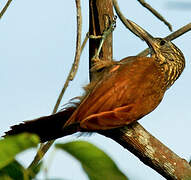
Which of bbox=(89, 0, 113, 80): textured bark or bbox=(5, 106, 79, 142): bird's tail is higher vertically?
bbox=(89, 0, 113, 80): textured bark

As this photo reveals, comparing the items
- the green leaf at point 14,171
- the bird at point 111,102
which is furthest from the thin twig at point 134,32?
the green leaf at point 14,171

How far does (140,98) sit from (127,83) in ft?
0.52

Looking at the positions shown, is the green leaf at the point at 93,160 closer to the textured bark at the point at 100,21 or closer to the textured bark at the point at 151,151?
the textured bark at the point at 151,151

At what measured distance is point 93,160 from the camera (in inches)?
47.4

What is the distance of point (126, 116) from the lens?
138 inches

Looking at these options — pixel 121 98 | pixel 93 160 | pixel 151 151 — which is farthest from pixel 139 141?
pixel 93 160

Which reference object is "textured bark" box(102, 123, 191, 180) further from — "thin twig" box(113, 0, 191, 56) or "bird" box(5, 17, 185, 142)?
"thin twig" box(113, 0, 191, 56)

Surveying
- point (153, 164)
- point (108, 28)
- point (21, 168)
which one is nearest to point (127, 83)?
point (108, 28)

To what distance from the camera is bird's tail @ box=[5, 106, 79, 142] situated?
3.40 m

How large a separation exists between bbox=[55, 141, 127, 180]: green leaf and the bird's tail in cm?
→ 214

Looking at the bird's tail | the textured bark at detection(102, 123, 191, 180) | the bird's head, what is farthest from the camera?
the bird's head

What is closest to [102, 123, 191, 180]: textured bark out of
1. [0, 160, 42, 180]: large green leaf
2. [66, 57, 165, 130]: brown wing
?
[66, 57, 165, 130]: brown wing

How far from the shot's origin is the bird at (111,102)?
135 inches

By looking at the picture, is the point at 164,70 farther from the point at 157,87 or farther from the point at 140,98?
the point at 140,98
